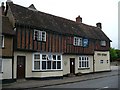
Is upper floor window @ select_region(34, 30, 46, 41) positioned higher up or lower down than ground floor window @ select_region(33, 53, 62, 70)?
higher up

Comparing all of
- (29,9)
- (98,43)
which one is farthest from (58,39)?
(98,43)

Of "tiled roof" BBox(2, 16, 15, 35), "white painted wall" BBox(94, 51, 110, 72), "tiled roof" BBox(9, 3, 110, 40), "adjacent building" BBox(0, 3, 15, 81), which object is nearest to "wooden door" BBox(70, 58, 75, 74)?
"tiled roof" BBox(9, 3, 110, 40)

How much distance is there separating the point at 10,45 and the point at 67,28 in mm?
11144

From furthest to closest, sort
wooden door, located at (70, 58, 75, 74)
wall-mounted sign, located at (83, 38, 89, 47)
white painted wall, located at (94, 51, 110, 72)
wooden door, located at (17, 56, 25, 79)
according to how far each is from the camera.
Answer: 1. white painted wall, located at (94, 51, 110, 72)
2. wall-mounted sign, located at (83, 38, 89, 47)
3. wooden door, located at (70, 58, 75, 74)
4. wooden door, located at (17, 56, 25, 79)

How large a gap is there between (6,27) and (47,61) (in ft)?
20.5

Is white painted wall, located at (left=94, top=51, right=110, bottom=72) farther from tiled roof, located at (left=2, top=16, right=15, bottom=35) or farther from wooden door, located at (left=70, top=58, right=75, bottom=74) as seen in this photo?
tiled roof, located at (left=2, top=16, right=15, bottom=35)

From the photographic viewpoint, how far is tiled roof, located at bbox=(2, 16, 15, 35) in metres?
21.5

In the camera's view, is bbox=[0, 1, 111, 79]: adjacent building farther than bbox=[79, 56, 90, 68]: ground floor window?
No

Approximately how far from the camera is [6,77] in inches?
834

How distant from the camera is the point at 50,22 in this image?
28516 millimetres

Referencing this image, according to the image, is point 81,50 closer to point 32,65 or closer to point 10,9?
point 32,65

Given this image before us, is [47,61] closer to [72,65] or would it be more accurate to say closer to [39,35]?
[39,35]

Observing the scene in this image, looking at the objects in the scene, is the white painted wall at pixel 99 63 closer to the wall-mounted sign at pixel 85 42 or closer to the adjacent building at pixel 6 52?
the wall-mounted sign at pixel 85 42

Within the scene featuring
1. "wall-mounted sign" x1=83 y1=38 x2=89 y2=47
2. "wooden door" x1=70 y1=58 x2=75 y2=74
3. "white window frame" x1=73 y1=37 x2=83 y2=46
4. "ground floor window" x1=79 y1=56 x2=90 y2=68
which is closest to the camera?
"wooden door" x1=70 y1=58 x2=75 y2=74
